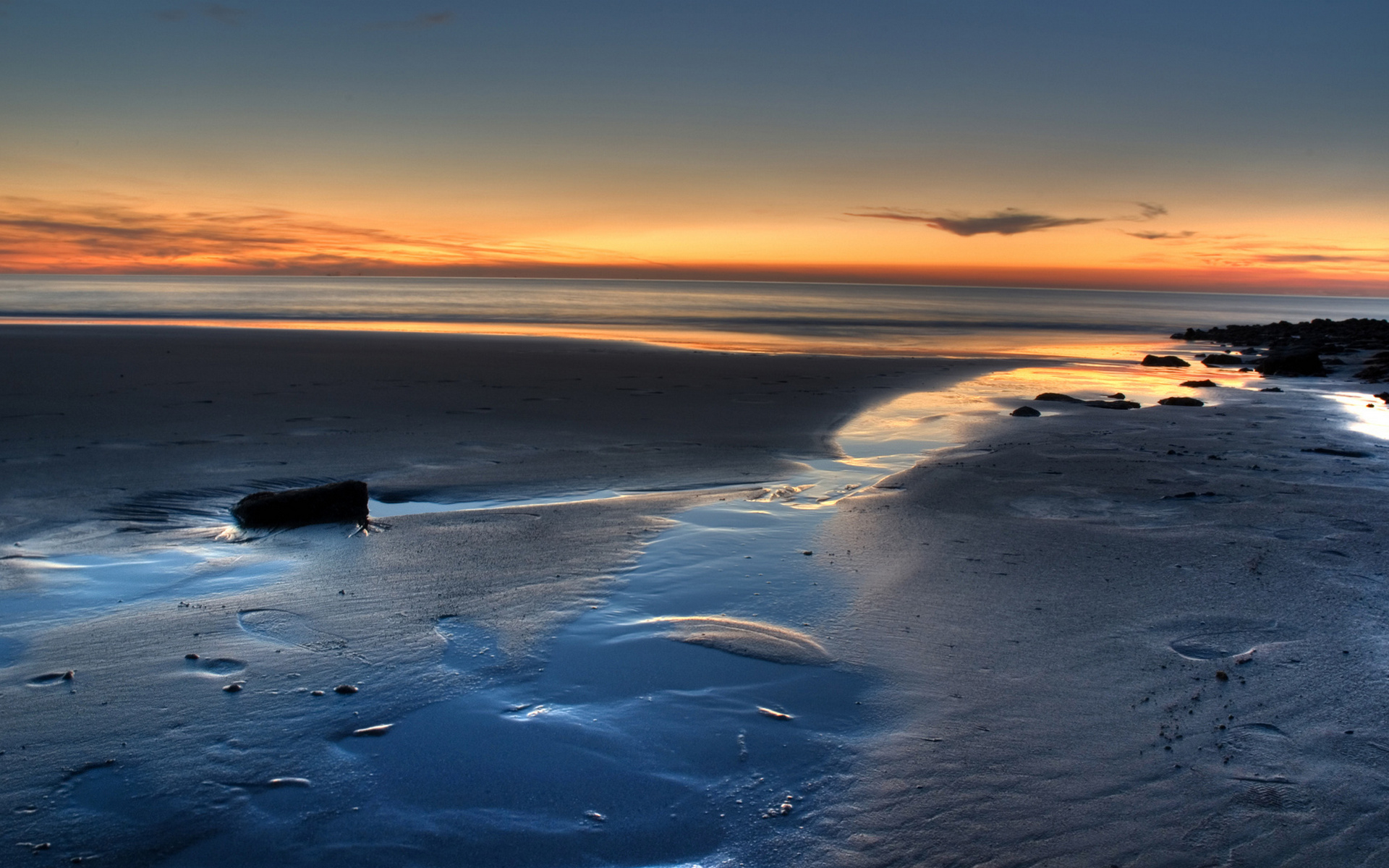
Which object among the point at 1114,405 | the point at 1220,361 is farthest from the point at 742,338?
the point at 1114,405

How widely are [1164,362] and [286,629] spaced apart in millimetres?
22313

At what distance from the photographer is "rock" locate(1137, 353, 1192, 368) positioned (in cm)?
2114

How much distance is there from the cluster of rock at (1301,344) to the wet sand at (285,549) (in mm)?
11264

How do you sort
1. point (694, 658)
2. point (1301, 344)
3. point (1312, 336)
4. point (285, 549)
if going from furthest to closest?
point (1312, 336) → point (1301, 344) → point (285, 549) → point (694, 658)

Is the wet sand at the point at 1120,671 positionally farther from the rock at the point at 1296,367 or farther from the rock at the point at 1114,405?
the rock at the point at 1296,367

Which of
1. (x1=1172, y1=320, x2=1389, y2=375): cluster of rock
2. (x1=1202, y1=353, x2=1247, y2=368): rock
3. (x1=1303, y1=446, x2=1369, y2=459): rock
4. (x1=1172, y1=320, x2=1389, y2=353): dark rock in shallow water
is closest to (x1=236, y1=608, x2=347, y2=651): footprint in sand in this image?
(x1=1303, y1=446, x2=1369, y2=459): rock

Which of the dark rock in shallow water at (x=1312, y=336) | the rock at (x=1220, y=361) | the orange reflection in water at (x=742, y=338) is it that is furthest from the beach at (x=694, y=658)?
the dark rock in shallow water at (x=1312, y=336)

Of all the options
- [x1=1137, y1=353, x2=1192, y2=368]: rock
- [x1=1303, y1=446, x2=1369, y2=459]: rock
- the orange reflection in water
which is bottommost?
[x1=1303, y1=446, x2=1369, y2=459]: rock

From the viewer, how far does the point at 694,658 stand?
3777 millimetres

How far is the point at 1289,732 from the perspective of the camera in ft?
10.1

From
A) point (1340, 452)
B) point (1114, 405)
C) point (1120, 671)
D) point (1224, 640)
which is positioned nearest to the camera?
point (1120, 671)

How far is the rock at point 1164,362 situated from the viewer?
69.4ft

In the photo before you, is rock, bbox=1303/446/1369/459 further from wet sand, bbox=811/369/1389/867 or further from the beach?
wet sand, bbox=811/369/1389/867

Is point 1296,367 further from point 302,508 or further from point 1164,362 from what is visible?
point 302,508
